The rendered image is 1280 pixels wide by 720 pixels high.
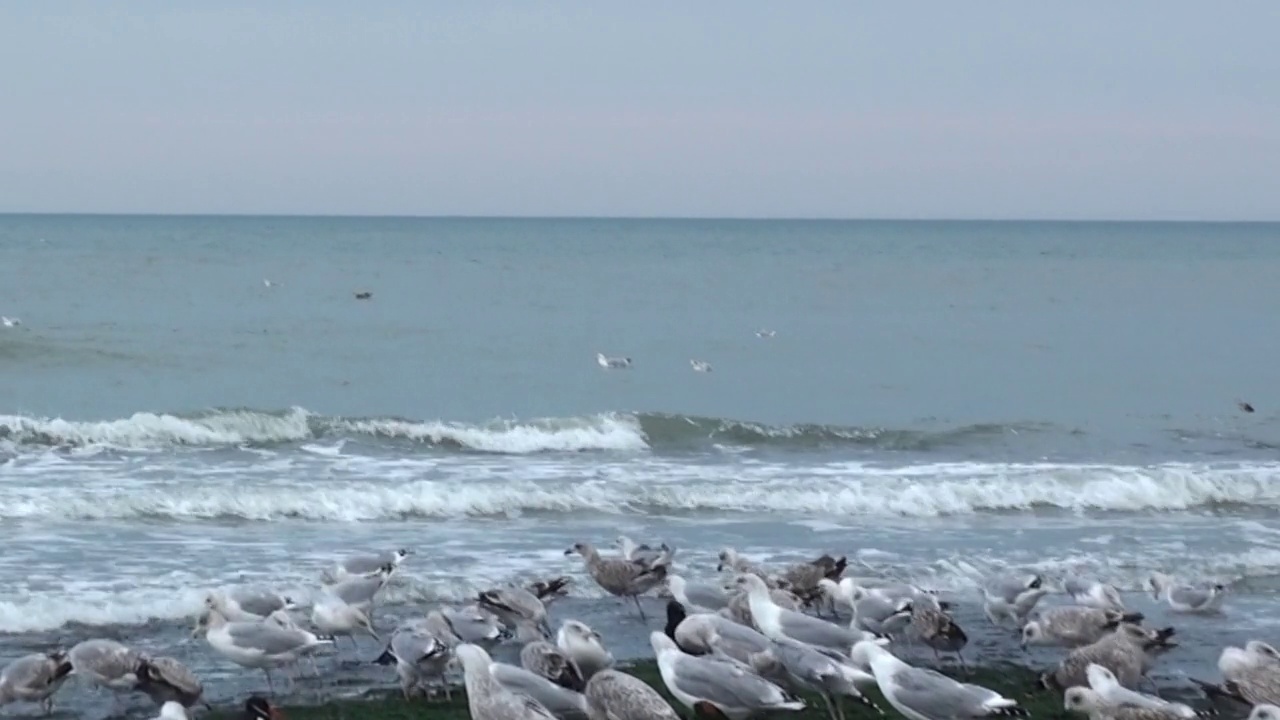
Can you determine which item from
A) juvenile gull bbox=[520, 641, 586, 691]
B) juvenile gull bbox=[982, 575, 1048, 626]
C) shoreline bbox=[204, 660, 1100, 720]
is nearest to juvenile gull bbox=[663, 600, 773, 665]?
shoreline bbox=[204, 660, 1100, 720]

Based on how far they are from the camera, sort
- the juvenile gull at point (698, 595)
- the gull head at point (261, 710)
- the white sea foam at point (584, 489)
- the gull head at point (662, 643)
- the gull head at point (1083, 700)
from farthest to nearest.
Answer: the white sea foam at point (584, 489) → the juvenile gull at point (698, 595) → the gull head at point (662, 643) → the gull head at point (1083, 700) → the gull head at point (261, 710)

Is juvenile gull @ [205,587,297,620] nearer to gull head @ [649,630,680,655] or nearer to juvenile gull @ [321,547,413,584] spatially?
juvenile gull @ [321,547,413,584]

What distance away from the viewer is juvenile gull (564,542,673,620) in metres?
10.8

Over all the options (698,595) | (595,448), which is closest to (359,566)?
(698,595)

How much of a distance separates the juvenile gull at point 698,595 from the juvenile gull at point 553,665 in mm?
1784

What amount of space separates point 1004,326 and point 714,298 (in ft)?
32.9

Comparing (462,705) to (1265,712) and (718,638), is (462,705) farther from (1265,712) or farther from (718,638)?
(1265,712)

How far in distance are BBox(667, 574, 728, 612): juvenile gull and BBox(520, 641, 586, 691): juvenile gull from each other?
5.85 feet

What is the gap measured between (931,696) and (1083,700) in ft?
2.83

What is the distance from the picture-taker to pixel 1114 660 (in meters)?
8.80

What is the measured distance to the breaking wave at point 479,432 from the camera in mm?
20047

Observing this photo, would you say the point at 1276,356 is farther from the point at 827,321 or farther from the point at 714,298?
the point at 714,298

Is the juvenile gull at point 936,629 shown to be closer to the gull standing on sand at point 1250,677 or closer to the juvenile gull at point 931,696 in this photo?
the gull standing on sand at point 1250,677

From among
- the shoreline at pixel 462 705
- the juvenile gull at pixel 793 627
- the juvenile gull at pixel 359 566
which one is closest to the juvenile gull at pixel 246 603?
the juvenile gull at pixel 359 566
